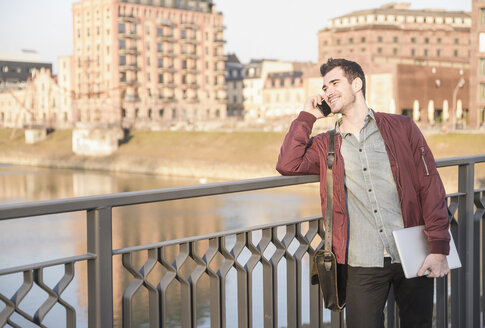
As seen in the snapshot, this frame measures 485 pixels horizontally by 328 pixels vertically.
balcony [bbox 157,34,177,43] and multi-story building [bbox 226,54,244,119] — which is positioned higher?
balcony [bbox 157,34,177,43]

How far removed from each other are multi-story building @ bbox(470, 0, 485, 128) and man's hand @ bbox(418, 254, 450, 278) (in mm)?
59486

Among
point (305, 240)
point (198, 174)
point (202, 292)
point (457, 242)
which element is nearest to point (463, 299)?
point (457, 242)

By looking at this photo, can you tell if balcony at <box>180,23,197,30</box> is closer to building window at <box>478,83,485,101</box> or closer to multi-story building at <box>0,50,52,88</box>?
multi-story building at <box>0,50,52,88</box>

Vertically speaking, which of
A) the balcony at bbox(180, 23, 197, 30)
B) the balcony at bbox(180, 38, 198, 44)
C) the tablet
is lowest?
the tablet

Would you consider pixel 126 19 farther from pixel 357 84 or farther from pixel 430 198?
pixel 430 198

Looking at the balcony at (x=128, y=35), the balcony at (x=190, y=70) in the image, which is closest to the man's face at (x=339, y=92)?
the balcony at (x=128, y=35)

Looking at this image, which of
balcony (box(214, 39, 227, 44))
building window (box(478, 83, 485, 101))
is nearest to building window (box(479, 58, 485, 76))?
building window (box(478, 83, 485, 101))

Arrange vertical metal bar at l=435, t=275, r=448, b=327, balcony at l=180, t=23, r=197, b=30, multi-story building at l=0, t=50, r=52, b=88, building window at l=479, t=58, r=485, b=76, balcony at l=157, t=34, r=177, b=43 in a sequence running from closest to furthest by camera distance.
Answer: vertical metal bar at l=435, t=275, r=448, b=327 → building window at l=479, t=58, r=485, b=76 → balcony at l=157, t=34, r=177, b=43 → balcony at l=180, t=23, r=197, b=30 → multi-story building at l=0, t=50, r=52, b=88

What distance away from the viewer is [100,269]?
3.15 meters

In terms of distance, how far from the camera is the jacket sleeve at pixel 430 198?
363 centimetres

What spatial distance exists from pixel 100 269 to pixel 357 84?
1617 mm

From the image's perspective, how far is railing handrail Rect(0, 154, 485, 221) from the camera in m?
2.82

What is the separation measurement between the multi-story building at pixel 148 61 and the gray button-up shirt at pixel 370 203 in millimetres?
93981

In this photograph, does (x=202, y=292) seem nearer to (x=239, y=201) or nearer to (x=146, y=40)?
(x=239, y=201)
